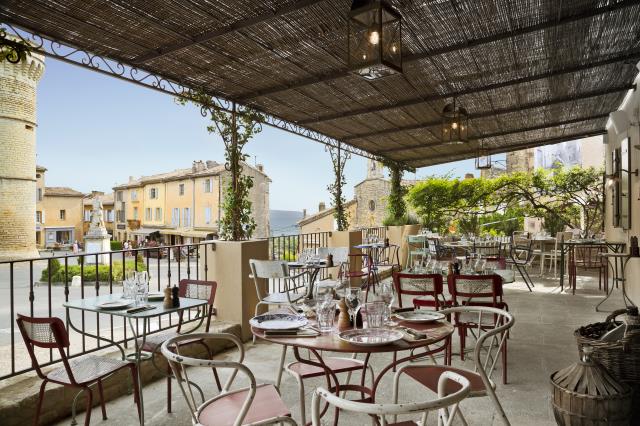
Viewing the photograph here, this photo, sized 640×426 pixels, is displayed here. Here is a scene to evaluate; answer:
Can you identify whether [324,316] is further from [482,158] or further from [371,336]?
[482,158]

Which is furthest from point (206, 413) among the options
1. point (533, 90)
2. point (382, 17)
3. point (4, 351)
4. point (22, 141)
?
point (22, 141)

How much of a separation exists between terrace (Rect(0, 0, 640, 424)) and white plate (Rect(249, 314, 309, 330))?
0.25 ft

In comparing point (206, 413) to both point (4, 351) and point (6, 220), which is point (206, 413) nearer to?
point (4, 351)

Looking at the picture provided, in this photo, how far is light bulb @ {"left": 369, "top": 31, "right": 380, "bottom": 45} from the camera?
296 cm

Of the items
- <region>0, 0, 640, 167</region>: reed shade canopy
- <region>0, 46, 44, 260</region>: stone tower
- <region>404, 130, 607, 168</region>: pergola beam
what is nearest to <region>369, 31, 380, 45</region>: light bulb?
<region>0, 0, 640, 167</region>: reed shade canopy

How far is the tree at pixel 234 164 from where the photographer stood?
5199 mm

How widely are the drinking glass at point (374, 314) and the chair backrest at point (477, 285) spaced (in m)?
1.70

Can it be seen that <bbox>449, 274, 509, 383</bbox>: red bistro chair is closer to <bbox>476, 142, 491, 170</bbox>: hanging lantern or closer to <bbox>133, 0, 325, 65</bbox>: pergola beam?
<bbox>133, 0, 325, 65</bbox>: pergola beam

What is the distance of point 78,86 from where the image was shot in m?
57.8

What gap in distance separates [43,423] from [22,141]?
1054 inches

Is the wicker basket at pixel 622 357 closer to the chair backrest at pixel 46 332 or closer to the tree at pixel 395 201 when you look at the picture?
the chair backrest at pixel 46 332

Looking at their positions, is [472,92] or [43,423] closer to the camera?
[43,423]

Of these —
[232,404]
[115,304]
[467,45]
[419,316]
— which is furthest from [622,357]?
[467,45]

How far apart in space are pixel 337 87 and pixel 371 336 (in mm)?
4225
